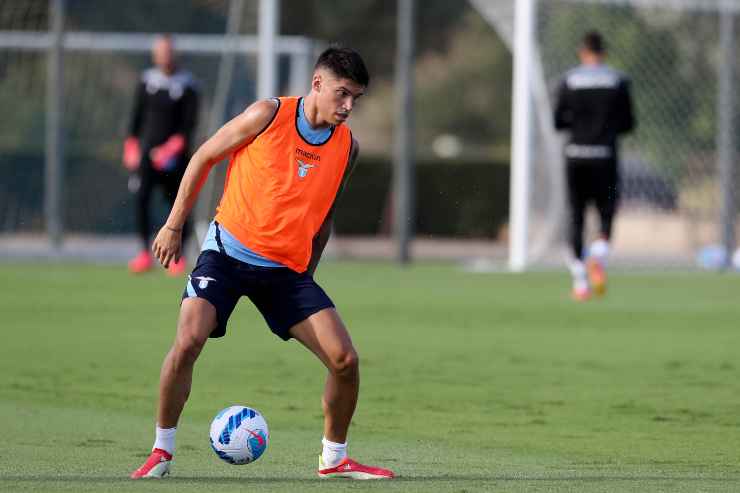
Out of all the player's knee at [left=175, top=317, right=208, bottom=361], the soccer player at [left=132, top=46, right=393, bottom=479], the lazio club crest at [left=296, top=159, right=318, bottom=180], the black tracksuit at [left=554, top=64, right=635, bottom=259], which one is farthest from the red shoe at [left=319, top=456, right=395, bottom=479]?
the black tracksuit at [left=554, top=64, right=635, bottom=259]

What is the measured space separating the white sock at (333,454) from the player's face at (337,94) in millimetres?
1278

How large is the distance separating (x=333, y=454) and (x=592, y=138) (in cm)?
1009

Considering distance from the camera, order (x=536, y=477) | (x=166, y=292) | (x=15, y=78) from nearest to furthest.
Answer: (x=536, y=477)
(x=166, y=292)
(x=15, y=78)

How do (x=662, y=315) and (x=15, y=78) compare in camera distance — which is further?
(x=15, y=78)

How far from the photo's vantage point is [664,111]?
22.4m

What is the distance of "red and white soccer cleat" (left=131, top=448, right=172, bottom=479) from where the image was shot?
6.33 meters

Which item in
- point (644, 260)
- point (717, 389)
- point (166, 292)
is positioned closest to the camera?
point (717, 389)

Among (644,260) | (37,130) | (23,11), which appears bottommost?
(644,260)

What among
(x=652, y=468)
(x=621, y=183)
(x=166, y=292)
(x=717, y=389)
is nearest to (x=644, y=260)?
(x=621, y=183)

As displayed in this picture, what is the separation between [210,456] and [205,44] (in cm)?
1704

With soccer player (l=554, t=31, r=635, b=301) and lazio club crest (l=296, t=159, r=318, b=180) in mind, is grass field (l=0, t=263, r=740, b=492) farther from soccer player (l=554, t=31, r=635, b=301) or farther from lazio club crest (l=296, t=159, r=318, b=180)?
lazio club crest (l=296, t=159, r=318, b=180)

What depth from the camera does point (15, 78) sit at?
24250mm

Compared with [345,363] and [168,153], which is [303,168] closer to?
[345,363]

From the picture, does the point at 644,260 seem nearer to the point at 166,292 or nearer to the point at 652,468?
the point at 166,292
